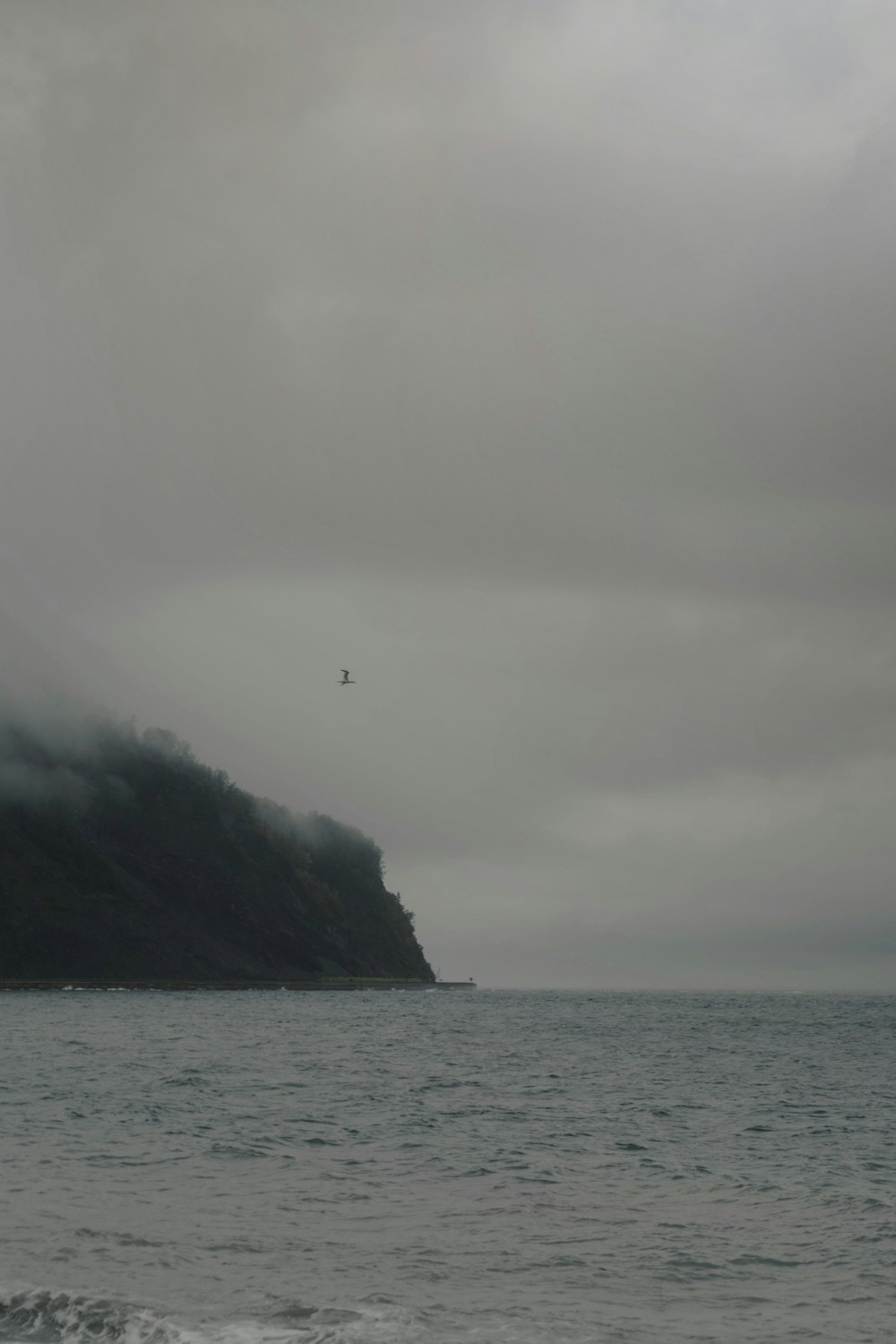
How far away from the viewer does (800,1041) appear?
405 feet

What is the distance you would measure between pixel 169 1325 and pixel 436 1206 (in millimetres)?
12237

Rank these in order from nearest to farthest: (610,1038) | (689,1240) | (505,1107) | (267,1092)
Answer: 1. (689,1240)
2. (505,1107)
3. (267,1092)
4. (610,1038)

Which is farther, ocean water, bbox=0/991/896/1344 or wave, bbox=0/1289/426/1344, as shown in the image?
ocean water, bbox=0/991/896/1344

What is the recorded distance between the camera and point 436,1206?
33906 millimetres

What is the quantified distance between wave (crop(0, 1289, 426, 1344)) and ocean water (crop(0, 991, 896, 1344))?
54mm

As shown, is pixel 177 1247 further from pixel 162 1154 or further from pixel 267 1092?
pixel 267 1092

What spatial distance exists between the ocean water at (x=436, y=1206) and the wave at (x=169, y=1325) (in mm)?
54

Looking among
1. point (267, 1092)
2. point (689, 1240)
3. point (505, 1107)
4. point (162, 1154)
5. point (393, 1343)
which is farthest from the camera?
point (267, 1092)

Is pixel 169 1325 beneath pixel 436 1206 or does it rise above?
beneath

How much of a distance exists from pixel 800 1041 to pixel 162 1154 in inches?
3694

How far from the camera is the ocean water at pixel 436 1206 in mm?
23859

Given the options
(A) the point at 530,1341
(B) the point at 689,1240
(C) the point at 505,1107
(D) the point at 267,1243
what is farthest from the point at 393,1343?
(C) the point at 505,1107

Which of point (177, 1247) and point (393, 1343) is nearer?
point (393, 1343)

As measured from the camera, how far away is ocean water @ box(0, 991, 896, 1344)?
2386cm
